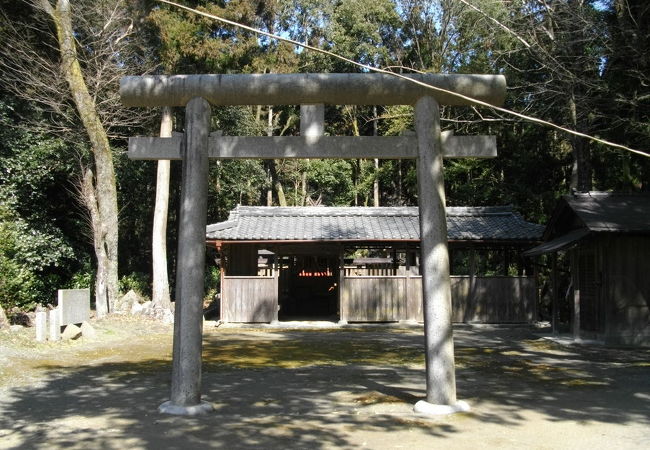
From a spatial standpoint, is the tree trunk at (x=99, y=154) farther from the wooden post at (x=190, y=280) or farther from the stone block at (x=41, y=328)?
the wooden post at (x=190, y=280)

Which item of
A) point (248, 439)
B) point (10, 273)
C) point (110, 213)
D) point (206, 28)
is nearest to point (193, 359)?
point (248, 439)

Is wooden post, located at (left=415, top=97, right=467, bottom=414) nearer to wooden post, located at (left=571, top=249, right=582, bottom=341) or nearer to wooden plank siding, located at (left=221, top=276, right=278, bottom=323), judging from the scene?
wooden post, located at (left=571, top=249, right=582, bottom=341)

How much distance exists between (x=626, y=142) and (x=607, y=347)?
6.14 metres

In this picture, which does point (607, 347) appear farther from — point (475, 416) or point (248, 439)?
point (248, 439)

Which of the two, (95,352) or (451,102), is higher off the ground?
(451,102)

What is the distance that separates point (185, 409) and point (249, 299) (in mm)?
12612

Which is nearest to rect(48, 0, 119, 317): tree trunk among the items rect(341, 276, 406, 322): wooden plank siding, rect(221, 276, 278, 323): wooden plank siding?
rect(221, 276, 278, 323): wooden plank siding

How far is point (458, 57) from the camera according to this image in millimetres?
28094

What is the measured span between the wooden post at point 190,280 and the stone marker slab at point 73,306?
8067 mm

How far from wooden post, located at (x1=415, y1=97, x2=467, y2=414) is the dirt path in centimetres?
34

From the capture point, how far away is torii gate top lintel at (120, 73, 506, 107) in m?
6.93

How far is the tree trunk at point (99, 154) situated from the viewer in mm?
18406

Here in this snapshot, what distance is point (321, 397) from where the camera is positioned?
752cm

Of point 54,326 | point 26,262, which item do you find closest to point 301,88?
point 54,326
